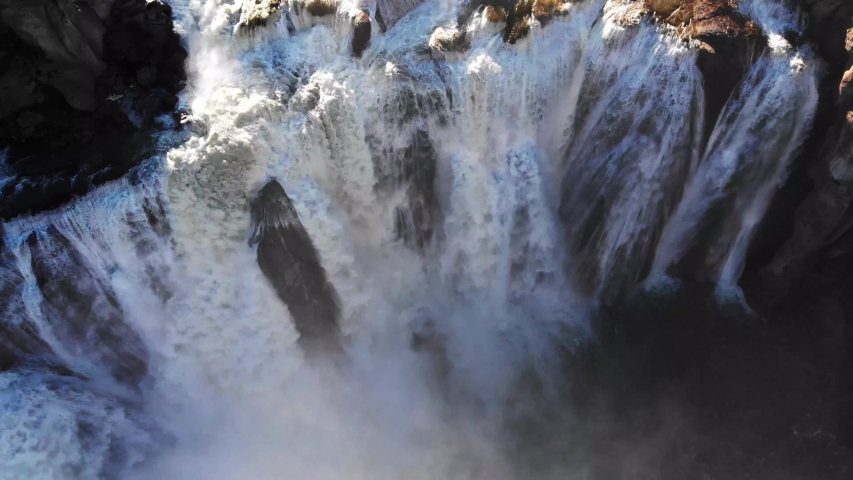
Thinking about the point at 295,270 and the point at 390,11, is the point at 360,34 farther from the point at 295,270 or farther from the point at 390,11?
the point at 295,270

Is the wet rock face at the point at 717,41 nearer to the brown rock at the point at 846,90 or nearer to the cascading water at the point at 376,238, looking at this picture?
the cascading water at the point at 376,238

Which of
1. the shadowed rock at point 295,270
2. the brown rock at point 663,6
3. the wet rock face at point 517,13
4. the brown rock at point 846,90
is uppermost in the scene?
the wet rock face at point 517,13

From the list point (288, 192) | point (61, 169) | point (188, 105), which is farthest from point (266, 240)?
point (61, 169)

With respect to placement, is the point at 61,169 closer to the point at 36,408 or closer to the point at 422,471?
the point at 36,408

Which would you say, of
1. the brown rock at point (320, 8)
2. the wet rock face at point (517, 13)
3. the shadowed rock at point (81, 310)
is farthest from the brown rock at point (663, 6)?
the shadowed rock at point (81, 310)

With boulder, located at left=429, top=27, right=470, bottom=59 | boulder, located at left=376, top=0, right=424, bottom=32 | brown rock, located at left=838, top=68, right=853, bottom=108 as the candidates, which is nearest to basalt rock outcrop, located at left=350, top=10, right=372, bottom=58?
boulder, located at left=376, top=0, right=424, bottom=32

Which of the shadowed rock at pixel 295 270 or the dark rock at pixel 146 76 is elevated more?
the dark rock at pixel 146 76

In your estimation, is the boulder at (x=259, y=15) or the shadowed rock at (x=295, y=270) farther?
the boulder at (x=259, y=15)

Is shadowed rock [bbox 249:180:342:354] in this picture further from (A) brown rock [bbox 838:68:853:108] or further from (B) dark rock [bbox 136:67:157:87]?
(A) brown rock [bbox 838:68:853:108]
